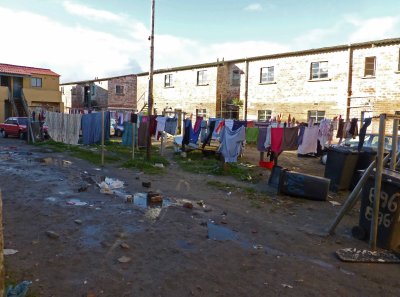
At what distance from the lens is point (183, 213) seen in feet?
23.6

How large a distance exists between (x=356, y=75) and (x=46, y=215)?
19953mm

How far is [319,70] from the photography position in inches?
912

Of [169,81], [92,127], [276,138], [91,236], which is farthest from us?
[169,81]

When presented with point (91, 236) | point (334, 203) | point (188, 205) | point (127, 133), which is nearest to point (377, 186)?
point (334, 203)

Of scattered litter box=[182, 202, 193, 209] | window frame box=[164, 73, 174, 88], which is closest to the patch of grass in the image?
scattered litter box=[182, 202, 193, 209]

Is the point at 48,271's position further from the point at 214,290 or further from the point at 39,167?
the point at 39,167

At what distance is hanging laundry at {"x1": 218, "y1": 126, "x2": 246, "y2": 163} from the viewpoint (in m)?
11.8

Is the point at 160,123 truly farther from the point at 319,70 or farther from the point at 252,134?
the point at 319,70

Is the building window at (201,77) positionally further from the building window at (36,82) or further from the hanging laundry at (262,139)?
the hanging laundry at (262,139)

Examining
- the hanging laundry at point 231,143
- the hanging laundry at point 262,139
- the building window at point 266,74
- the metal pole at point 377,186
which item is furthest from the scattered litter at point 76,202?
the building window at point 266,74

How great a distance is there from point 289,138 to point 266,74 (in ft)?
50.1

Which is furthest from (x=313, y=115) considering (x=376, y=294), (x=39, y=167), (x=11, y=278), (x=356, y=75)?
(x=11, y=278)

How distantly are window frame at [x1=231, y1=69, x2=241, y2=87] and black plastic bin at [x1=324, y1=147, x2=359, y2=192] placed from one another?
747 inches

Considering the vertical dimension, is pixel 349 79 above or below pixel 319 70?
below
